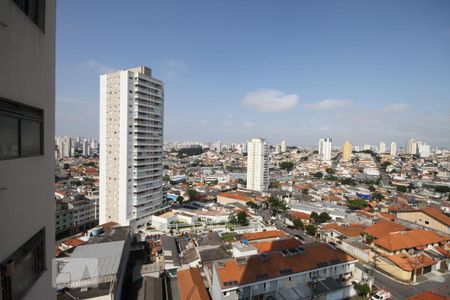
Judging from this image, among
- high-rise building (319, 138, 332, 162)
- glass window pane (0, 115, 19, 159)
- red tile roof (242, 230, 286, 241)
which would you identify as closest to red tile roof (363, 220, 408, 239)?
red tile roof (242, 230, 286, 241)

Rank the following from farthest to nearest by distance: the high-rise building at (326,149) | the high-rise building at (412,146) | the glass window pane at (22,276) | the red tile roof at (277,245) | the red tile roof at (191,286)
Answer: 1. the high-rise building at (412,146)
2. the high-rise building at (326,149)
3. the red tile roof at (277,245)
4. the red tile roof at (191,286)
5. the glass window pane at (22,276)

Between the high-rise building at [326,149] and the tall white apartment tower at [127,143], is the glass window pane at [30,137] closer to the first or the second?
the tall white apartment tower at [127,143]

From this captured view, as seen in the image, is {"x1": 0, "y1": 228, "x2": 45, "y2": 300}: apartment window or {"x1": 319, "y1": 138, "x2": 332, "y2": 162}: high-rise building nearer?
{"x1": 0, "y1": 228, "x2": 45, "y2": 300}: apartment window

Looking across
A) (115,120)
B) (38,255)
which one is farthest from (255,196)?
(38,255)

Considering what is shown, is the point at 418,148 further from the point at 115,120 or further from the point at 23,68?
the point at 23,68

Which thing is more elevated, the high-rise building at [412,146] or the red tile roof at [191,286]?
the high-rise building at [412,146]

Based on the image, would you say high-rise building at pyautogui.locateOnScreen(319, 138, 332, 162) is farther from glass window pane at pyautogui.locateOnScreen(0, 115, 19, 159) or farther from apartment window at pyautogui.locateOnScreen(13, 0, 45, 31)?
glass window pane at pyautogui.locateOnScreen(0, 115, 19, 159)

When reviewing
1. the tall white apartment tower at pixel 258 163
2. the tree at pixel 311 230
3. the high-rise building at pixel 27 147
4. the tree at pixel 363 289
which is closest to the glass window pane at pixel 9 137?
the high-rise building at pixel 27 147
